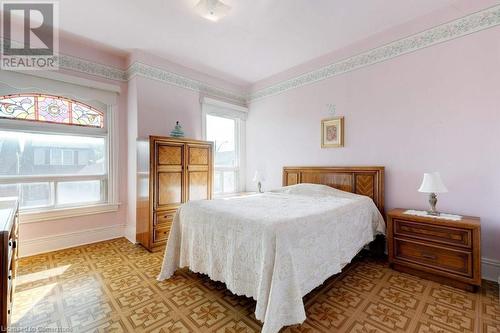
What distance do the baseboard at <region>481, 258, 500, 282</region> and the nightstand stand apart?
44cm

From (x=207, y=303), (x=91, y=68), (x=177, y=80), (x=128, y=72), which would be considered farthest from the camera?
(x=177, y=80)

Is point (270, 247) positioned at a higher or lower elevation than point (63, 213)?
higher

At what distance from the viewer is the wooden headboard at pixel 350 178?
3.06 meters

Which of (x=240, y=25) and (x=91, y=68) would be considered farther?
(x=91, y=68)

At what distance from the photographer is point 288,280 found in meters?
1.59

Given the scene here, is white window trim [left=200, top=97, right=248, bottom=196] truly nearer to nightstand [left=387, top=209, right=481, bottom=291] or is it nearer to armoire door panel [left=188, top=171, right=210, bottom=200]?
armoire door panel [left=188, top=171, right=210, bottom=200]

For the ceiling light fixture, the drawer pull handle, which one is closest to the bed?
the drawer pull handle

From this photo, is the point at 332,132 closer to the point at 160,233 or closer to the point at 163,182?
the point at 163,182

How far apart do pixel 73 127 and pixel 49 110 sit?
1.12ft

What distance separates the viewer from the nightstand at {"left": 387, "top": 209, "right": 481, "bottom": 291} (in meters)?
2.14

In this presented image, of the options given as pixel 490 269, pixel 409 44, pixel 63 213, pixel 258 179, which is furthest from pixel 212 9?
pixel 490 269

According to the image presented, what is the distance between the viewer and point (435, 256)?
7.72 feet

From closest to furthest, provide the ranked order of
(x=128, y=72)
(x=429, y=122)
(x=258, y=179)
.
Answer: (x=429, y=122)
(x=128, y=72)
(x=258, y=179)

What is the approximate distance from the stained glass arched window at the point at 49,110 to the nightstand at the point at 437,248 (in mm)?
4478
